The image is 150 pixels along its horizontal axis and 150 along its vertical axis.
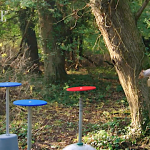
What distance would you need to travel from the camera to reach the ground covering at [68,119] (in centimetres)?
591

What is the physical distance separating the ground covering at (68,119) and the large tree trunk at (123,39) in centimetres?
86

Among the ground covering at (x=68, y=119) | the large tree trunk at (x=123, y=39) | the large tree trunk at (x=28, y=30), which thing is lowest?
the ground covering at (x=68, y=119)

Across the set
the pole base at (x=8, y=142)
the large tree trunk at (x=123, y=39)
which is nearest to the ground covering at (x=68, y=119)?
the large tree trunk at (x=123, y=39)

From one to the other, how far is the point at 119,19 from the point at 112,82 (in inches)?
371

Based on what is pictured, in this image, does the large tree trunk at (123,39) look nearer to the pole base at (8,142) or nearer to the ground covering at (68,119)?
the ground covering at (68,119)

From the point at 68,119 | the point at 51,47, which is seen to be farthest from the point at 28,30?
the point at 68,119

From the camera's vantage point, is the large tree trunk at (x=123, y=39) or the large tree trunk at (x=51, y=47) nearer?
the large tree trunk at (x=123, y=39)

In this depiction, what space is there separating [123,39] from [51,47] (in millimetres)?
7115

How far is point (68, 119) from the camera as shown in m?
8.22

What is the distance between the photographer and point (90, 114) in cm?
877

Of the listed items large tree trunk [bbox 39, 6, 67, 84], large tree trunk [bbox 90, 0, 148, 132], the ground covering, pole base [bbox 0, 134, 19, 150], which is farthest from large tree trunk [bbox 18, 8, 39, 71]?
pole base [bbox 0, 134, 19, 150]

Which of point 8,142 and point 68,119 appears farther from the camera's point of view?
point 68,119

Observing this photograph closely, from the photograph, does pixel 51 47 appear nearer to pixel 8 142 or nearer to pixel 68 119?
pixel 68 119

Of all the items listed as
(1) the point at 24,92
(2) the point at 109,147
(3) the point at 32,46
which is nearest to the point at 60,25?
(3) the point at 32,46
